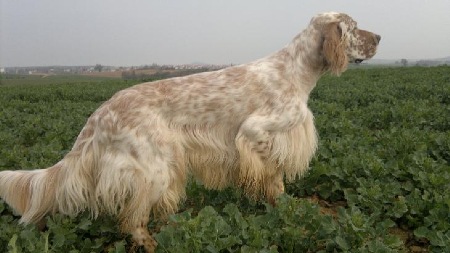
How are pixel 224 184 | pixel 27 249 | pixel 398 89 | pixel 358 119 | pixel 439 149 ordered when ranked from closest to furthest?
pixel 27 249, pixel 224 184, pixel 439 149, pixel 358 119, pixel 398 89

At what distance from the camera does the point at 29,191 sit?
11.0 feet

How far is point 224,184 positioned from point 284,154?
2.07 ft

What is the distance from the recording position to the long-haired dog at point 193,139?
333 centimetres

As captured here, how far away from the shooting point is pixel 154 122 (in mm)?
3449

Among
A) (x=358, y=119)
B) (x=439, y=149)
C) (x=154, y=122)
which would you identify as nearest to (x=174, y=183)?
(x=154, y=122)

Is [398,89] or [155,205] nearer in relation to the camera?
[155,205]

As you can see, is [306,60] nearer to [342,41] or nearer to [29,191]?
[342,41]

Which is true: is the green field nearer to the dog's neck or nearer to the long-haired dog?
the long-haired dog

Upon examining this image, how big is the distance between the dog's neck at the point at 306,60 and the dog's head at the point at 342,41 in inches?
2.9

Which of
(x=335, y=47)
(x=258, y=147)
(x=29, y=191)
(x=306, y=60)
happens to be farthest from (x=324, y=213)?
(x=29, y=191)

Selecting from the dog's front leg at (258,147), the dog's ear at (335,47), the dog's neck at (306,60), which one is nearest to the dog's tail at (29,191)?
the dog's front leg at (258,147)

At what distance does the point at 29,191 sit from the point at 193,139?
1.36 meters

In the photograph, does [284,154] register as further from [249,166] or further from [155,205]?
[155,205]

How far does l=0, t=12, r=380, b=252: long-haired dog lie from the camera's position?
3332 mm
